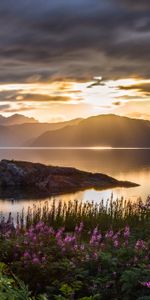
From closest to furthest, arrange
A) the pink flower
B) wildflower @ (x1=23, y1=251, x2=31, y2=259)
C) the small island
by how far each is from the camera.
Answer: the pink flower → wildflower @ (x1=23, y1=251, x2=31, y2=259) → the small island

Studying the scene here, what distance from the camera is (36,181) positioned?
35.1 m

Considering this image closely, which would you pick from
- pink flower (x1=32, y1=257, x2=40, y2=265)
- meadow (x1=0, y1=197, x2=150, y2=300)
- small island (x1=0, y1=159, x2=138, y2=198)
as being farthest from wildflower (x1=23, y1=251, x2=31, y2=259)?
small island (x1=0, y1=159, x2=138, y2=198)

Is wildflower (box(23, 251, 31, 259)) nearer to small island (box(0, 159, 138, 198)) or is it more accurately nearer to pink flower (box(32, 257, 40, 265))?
pink flower (box(32, 257, 40, 265))

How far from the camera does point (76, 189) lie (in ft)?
116

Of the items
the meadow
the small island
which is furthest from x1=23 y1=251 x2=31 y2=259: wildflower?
the small island

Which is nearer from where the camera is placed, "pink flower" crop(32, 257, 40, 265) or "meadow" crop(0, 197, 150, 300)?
"meadow" crop(0, 197, 150, 300)

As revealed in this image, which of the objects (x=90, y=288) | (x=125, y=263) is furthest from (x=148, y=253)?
(x=90, y=288)

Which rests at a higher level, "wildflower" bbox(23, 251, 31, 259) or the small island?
the small island

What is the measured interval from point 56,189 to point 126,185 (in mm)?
8473

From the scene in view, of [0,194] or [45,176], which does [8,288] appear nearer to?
[0,194]

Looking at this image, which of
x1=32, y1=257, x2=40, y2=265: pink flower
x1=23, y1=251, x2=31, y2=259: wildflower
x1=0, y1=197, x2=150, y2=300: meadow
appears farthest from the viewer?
x1=23, y1=251, x2=31, y2=259: wildflower

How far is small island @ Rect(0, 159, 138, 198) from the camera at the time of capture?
33.9 meters

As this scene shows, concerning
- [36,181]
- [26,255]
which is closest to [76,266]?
[26,255]

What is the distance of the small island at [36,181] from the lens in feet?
111
